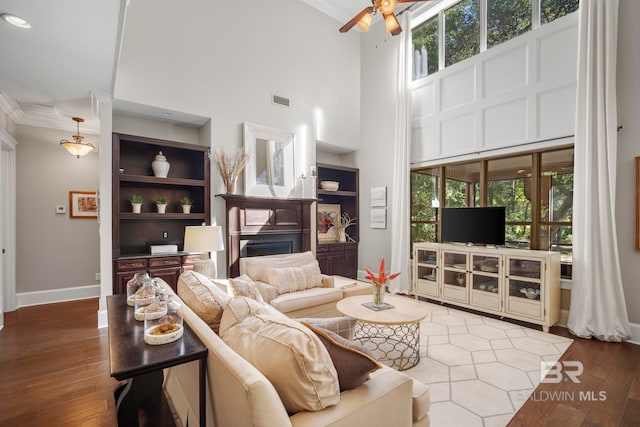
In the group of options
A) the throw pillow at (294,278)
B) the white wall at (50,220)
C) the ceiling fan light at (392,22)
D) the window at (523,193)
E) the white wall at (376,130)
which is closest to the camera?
the ceiling fan light at (392,22)

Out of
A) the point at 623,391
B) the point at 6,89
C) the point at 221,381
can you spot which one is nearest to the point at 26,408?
the point at 221,381

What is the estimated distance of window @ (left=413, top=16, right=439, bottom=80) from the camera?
17.5 feet

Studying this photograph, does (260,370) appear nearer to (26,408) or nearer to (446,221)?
(26,408)

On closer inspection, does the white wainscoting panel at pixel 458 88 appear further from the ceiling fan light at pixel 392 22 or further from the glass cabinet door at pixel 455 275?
the glass cabinet door at pixel 455 275

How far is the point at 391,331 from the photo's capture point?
→ 350cm

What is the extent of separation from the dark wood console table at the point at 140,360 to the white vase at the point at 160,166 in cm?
→ 239

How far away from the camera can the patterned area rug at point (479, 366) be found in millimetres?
2107

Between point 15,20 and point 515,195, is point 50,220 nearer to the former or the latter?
point 15,20

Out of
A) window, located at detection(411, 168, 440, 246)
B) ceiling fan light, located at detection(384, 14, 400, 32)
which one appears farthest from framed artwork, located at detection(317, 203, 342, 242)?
ceiling fan light, located at detection(384, 14, 400, 32)

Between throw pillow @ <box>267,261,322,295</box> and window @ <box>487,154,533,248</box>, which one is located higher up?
window @ <box>487,154,533,248</box>

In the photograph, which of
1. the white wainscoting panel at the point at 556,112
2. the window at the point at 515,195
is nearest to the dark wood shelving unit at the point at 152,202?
the window at the point at 515,195

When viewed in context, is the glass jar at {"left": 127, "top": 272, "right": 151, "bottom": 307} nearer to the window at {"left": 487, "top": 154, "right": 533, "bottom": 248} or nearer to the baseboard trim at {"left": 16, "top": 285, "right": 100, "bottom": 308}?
the baseboard trim at {"left": 16, "top": 285, "right": 100, "bottom": 308}

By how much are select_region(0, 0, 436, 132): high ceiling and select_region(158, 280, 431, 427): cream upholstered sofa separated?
2194 millimetres

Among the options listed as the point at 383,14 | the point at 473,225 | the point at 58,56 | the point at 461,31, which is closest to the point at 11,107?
the point at 58,56
